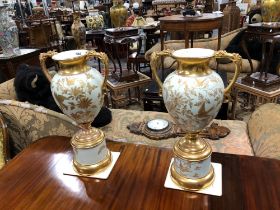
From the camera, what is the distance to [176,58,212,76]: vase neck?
0.55 metres

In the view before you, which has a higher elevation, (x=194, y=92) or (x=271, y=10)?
(x=271, y=10)

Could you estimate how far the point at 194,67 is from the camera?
56cm

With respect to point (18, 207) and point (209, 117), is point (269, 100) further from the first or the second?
point (18, 207)

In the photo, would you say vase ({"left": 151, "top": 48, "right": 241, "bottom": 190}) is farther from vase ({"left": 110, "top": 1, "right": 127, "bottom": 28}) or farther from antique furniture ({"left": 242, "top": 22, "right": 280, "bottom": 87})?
vase ({"left": 110, "top": 1, "right": 127, "bottom": 28})

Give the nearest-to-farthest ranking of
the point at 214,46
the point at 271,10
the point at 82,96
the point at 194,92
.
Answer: the point at 194,92 → the point at 82,96 → the point at 271,10 → the point at 214,46

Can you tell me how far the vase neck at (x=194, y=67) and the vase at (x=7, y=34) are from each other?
1767 mm

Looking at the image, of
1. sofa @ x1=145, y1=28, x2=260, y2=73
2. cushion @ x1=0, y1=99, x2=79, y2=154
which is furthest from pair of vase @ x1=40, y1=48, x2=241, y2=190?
sofa @ x1=145, y1=28, x2=260, y2=73

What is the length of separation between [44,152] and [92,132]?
0.23 metres

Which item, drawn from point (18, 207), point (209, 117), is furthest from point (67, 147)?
point (209, 117)

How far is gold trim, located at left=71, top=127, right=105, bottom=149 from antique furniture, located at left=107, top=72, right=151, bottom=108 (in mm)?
1500

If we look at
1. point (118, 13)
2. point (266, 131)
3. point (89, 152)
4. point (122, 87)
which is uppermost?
point (118, 13)

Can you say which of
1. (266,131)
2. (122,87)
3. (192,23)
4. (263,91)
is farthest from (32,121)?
(263,91)

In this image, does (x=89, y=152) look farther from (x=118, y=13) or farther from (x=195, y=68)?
(x=118, y=13)

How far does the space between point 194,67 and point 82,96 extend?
29cm
